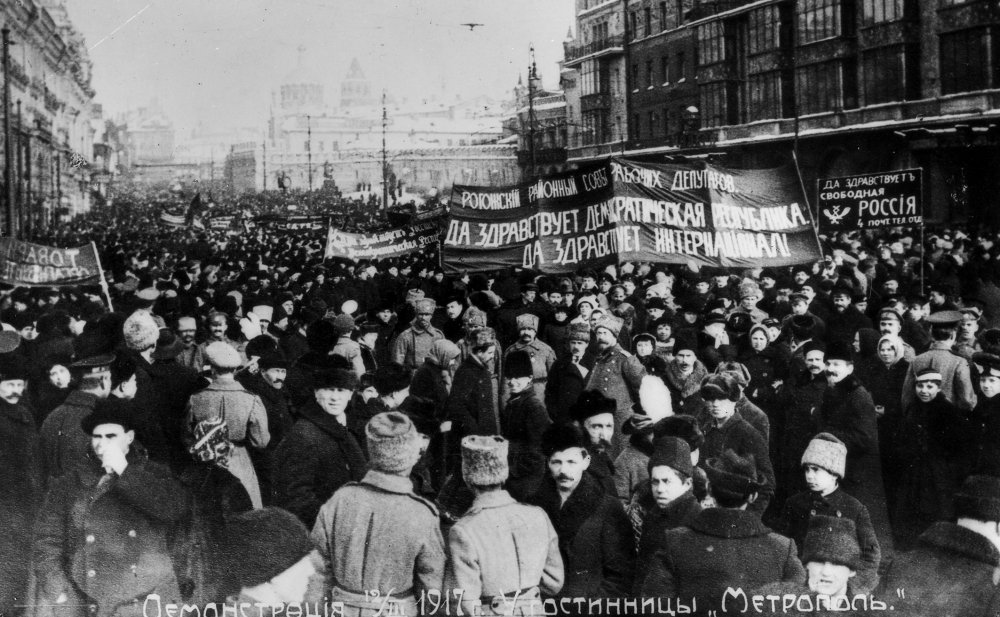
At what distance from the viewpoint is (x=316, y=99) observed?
353 ft

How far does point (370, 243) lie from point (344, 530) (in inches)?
489

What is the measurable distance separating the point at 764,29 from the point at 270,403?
31.9 metres

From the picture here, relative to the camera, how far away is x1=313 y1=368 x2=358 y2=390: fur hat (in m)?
6.20

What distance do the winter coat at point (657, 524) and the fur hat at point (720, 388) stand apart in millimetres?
1548

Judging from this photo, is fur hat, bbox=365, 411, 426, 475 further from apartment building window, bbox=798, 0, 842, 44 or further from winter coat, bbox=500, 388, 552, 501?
apartment building window, bbox=798, 0, 842, 44

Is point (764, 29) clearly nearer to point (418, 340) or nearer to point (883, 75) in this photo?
point (883, 75)

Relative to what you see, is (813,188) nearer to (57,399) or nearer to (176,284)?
(176,284)

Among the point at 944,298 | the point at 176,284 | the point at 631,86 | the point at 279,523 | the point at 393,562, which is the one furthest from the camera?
the point at 631,86

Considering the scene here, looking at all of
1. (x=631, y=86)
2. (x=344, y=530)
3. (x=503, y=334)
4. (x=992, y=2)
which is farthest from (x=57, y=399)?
(x=631, y=86)

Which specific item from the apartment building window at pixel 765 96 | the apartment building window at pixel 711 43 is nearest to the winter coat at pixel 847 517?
the apartment building window at pixel 765 96

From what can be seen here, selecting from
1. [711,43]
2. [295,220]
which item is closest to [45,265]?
[295,220]

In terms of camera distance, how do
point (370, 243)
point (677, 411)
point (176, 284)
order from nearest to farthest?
1. point (677, 411)
2. point (176, 284)
3. point (370, 243)

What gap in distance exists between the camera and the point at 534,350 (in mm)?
9281

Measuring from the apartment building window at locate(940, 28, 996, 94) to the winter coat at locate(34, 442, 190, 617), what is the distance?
92.3 ft
